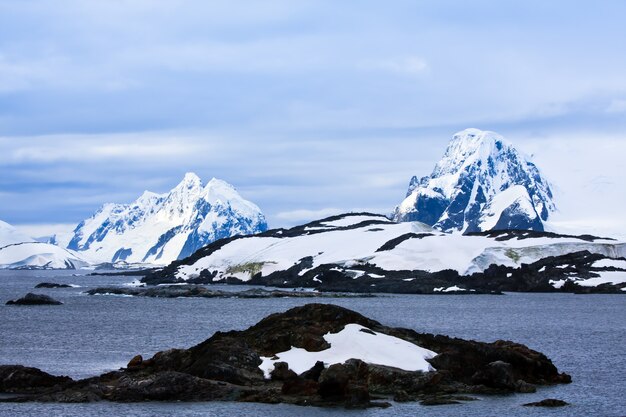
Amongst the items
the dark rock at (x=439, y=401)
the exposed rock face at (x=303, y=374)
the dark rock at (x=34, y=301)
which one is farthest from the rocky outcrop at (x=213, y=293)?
the dark rock at (x=439, y=401)

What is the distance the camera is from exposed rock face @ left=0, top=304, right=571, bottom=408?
53312 mm

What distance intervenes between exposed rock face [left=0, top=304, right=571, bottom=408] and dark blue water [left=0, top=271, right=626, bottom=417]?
5.15 ft

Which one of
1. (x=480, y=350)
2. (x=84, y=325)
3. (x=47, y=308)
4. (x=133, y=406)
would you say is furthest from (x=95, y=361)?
(x=47, y=308)

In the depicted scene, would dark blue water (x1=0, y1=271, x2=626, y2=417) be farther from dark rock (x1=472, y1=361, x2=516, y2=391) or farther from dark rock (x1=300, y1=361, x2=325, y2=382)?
dark rock (x1=300, y1=361, x2=325, y2=382)

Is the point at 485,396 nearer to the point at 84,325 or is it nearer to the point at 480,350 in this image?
the point at 480,350

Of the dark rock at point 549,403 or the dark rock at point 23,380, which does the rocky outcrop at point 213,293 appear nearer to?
the dark rock at point 23,380

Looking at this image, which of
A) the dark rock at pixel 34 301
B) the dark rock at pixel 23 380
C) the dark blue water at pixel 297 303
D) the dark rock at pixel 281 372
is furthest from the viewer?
the dark rock at pixel 34 301

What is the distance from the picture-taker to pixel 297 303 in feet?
502

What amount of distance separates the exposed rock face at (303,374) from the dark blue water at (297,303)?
157cm

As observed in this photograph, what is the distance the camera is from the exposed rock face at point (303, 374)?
2099 inches

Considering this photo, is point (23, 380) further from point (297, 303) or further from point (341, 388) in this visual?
point (297, 303)

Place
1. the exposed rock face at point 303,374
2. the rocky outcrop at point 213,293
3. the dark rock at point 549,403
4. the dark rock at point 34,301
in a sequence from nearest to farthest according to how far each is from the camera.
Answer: the dark rock at point 549,403
the exposed rock face at point 303,374
the dark rock at point 34,301
the rocky outcrop at point 213,293

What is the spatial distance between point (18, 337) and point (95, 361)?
22154 millimetres

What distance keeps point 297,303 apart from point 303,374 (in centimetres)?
9729
